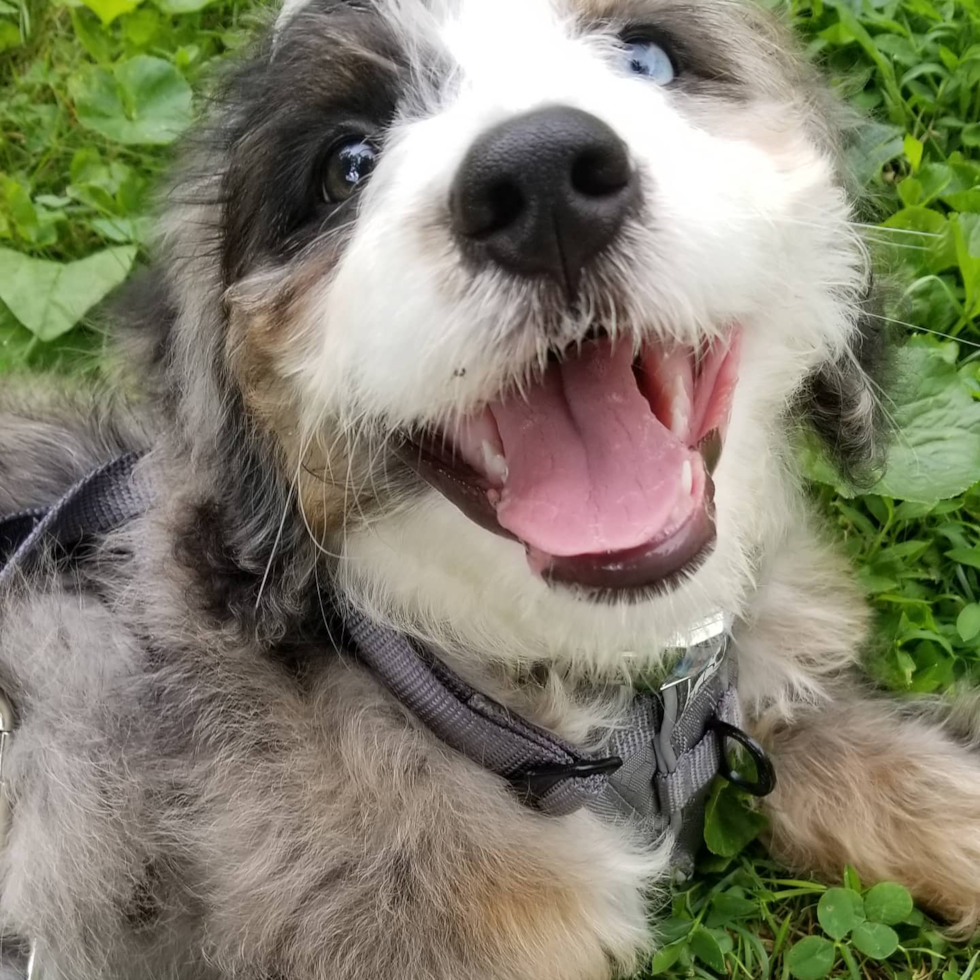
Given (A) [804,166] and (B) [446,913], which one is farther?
(B) [446,913]

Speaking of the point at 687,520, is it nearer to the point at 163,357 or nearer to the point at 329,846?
the point at 329,846

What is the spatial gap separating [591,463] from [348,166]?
621mm

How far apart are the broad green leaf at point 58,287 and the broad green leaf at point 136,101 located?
388 millimetres

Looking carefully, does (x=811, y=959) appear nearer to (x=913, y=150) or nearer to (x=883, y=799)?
(x=883, y=799)

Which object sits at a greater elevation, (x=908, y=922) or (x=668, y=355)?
(x=668, y=355)

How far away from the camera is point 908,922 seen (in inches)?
87.5

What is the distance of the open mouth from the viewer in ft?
4.91

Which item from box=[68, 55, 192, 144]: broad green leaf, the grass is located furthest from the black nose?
box=[68, 55, 192, 144]: broad green leaf

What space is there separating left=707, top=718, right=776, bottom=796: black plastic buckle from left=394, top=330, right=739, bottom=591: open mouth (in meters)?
0.65

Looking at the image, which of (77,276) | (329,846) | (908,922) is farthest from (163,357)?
(908,922)

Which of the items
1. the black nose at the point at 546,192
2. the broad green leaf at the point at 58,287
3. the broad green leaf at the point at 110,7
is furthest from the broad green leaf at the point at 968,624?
the broad green leaf at the point at 110,7

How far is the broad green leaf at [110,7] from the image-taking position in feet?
11.2

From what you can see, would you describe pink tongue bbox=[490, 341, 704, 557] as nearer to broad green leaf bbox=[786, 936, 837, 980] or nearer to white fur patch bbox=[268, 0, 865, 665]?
white fur patch bbox=[268, 0, 865, 665]

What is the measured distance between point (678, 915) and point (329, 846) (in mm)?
877
